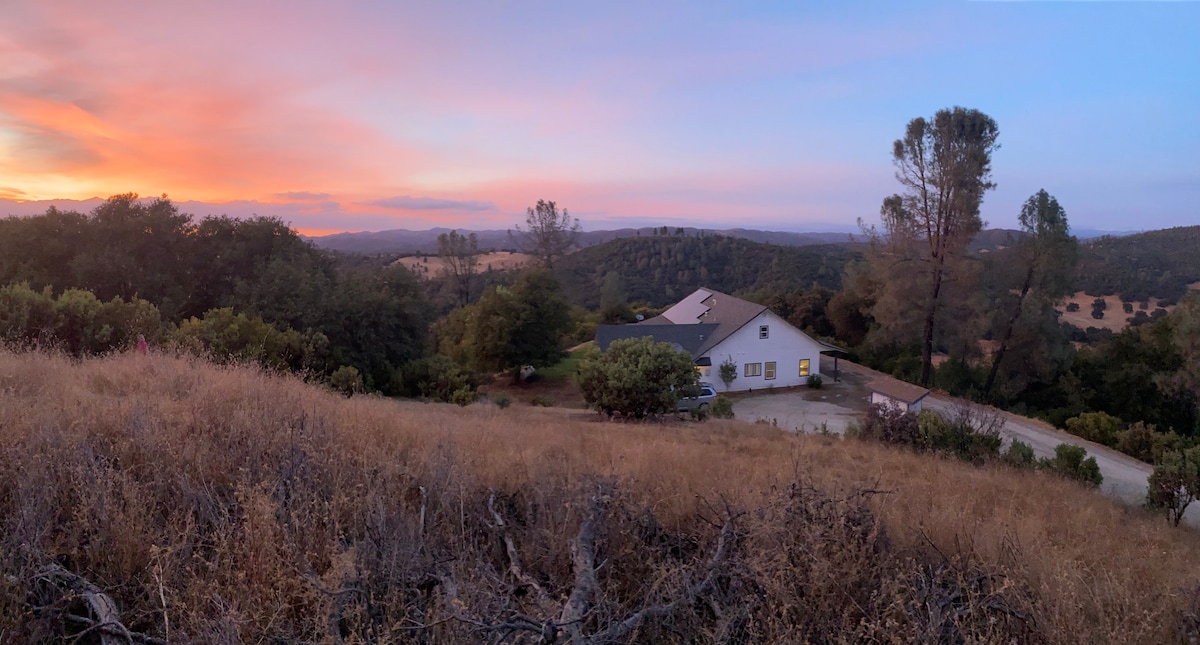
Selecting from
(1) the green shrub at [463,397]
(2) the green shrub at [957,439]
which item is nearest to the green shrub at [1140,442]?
(2) the green shrub at [957,439]

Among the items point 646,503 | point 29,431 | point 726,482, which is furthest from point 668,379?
point 29,431

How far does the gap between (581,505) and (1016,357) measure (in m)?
29.5

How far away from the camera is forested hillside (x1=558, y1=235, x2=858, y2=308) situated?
5734cm

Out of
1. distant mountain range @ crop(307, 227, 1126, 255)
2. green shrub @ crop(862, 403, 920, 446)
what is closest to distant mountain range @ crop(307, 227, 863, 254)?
distant mountain range @ crop(307, 227, 1126, 255)

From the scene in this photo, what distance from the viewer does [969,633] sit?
252 cm

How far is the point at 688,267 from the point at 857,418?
150 ft

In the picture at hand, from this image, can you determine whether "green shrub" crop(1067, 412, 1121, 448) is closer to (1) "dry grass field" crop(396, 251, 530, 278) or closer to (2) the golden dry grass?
(2) the golden dry grass

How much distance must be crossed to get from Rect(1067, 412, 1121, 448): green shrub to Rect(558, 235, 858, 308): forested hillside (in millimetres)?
33527

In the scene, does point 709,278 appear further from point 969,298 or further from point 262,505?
point 262,505

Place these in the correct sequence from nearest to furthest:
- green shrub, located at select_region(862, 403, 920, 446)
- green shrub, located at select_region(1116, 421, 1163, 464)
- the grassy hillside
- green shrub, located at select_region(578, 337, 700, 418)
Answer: the grassy hillside → green shrub, located at select_region(862, 403, 920, 446) → green shrub, located at select_region(578, 337, 700, 418) → green shrub, located at select_region(1116, 421, 1163, 464)

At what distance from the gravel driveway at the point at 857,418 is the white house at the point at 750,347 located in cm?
100

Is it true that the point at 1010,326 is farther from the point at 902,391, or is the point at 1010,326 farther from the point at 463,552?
the point at 463,552

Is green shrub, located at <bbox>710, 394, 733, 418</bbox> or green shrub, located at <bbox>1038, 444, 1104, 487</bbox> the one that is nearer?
green shrub, located at <bbox>1038, 444, 1104, 487</bbox>

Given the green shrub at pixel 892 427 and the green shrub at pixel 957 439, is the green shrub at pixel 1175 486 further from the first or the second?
the green shrub at pixel 892 427
